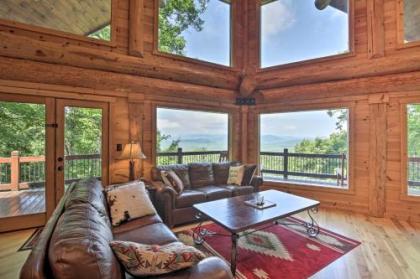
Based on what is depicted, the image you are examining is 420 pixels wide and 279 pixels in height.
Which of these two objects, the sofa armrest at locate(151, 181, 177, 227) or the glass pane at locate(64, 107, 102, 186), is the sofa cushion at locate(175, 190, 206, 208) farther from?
the glass pane at locate(64, 107, 102, 186)

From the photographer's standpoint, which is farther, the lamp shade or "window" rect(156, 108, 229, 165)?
"window" rect(156, 108, 229, 165)

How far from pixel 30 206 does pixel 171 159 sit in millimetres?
2446

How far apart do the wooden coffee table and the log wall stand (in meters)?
1.67

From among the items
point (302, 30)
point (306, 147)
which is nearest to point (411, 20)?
point (302, 30)

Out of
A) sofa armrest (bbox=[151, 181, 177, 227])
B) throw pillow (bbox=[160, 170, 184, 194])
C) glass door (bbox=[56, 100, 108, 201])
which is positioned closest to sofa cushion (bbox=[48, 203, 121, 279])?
sofa armrest (bbox=[151, 181, 177, 227])

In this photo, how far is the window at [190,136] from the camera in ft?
15.5

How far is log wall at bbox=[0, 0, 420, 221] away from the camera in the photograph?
11.0 feet

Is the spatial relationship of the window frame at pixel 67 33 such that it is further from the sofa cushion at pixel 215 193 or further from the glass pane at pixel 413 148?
the glass pane at pixel 413 148

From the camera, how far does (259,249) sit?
2.77 m

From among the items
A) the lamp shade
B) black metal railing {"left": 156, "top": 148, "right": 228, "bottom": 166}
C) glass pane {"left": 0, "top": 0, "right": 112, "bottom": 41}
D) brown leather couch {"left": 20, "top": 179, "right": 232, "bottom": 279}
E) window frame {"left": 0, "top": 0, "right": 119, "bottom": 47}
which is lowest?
brown leather couch {"left": 20, "top": 179, "right": 232, "bottom": 279}

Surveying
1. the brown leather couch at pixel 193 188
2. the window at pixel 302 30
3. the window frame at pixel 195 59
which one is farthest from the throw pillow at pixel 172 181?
the window at pixel 302 30

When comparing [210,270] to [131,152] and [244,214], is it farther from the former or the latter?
[131,152]

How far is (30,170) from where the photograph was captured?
3.43 metres

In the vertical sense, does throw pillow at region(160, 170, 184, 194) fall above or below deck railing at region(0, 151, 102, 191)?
below
